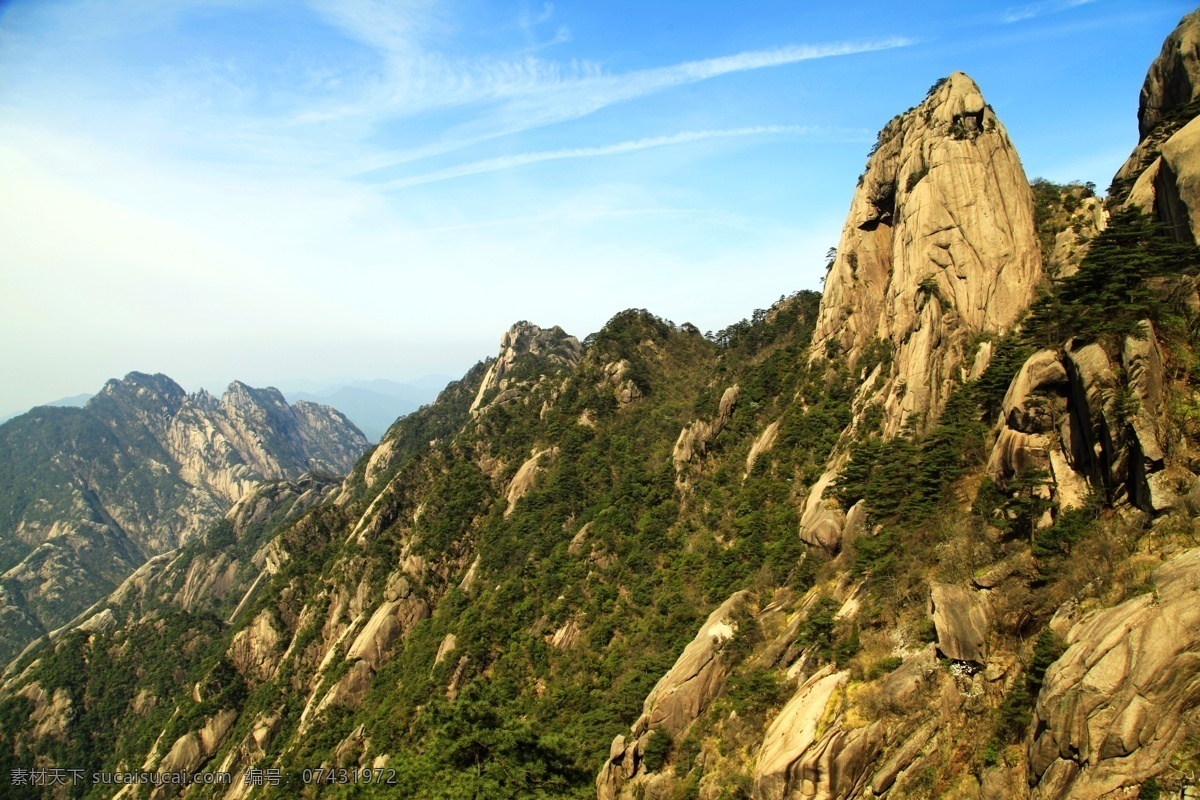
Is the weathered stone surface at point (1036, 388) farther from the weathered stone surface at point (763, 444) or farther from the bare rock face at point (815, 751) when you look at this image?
the weathered stone surface at point (763, 444)

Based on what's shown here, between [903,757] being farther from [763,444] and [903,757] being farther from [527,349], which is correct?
[527,349]

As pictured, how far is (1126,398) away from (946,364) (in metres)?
15.9

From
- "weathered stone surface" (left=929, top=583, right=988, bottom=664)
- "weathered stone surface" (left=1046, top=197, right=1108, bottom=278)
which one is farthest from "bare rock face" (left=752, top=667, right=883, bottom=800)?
"weathered stone surface" (left=1046, top=197, right=1108, bottom=278)

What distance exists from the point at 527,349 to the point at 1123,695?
368 ft

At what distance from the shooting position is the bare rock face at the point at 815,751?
17.2 metres

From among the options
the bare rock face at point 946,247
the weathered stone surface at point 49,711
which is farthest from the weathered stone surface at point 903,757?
the weathered stone surface at point 49,711

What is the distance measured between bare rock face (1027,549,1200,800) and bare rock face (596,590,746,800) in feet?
51.1

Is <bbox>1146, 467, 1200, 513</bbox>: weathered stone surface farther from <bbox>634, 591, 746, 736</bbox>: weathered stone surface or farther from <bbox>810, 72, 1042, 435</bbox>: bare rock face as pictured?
<bbox>634, 591, 746, 736</bbox>: weathered stone surface

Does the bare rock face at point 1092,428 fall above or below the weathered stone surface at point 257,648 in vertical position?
above

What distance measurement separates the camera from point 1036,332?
25.5 meters

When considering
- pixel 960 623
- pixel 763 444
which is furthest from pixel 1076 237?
pixel 960 623

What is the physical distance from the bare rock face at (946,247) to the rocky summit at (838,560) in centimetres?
18

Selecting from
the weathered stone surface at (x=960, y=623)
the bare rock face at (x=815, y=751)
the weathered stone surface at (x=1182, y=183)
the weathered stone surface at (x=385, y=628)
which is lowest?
the weathered stone surface at (x=385, y=628)

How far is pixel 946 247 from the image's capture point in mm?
35281
